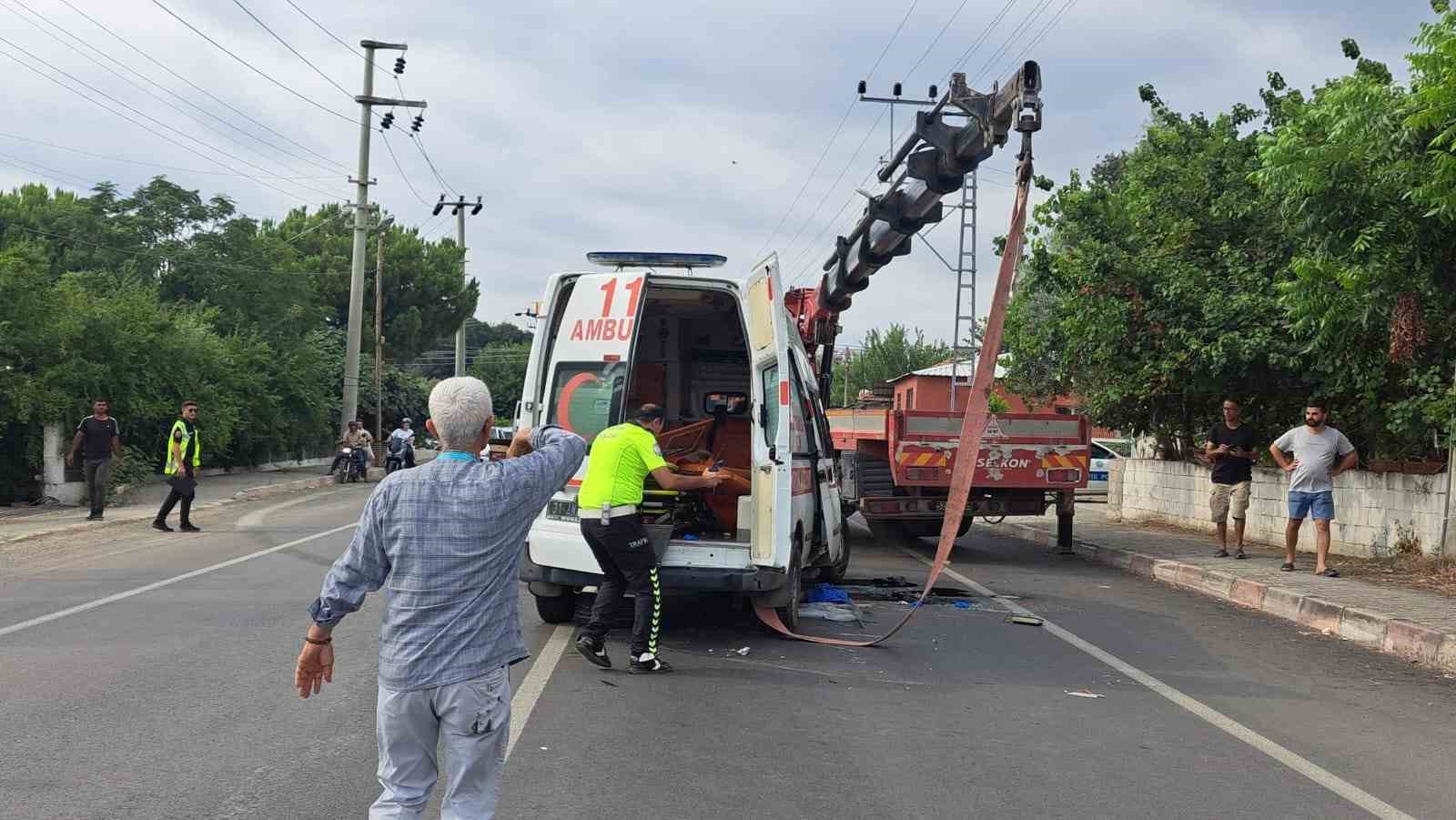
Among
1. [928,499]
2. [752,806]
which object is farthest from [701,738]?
[928,499]

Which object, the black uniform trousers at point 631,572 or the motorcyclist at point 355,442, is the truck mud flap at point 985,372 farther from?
the motorcyclist at point 355,442

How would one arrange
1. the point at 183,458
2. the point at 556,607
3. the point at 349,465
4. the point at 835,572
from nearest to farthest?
the point at 556,607
the point at 835,572
the point at 183,458
the point at 349,465

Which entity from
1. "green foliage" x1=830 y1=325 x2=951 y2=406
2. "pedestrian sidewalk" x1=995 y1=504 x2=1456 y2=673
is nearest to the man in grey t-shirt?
"pedestrian sidewalk" x1=995 y1=504 x2=1456 y2=673

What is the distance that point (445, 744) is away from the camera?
3.57m

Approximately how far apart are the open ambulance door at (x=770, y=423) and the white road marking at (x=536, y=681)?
1.47 metres

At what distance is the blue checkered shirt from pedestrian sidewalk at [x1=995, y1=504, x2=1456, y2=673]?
8.09 metres

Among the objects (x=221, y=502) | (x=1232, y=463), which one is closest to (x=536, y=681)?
(x=1232, y=463)

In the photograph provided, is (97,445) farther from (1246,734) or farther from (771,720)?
(1246,734)

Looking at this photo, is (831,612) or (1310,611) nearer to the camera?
(831,612)

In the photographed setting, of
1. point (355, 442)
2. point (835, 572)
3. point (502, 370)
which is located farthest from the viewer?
point (502, 370)

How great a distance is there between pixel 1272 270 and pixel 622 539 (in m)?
12.6

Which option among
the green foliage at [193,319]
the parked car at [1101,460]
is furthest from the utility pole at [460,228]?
the parked car at [1101,460]

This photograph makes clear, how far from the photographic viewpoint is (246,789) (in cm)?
533

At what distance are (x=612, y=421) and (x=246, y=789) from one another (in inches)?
174
